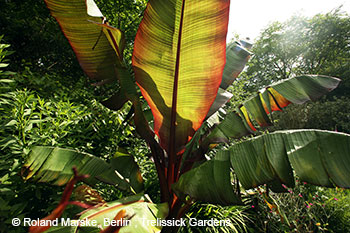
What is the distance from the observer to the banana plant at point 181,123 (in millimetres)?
992

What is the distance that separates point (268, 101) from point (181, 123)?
0.92m

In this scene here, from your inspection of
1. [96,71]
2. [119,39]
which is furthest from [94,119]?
[119,39]

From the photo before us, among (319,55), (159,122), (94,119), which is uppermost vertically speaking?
(319,55)

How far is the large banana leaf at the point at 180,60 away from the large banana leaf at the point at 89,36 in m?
0.22

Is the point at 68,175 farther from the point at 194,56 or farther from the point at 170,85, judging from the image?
the point at 194,56

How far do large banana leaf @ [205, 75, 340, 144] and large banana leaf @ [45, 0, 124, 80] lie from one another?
1.06 metres

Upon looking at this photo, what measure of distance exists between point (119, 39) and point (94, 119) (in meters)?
1.06

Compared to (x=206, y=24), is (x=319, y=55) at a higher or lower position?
higher

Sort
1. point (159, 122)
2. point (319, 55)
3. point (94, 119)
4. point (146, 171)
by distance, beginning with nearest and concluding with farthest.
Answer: point (159, 122) < point (94, 119) < point (146, 171) < point (319, 55)

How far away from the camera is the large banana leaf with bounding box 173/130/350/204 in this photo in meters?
0.93

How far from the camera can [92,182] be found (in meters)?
1.31

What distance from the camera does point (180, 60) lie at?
1.25 meters

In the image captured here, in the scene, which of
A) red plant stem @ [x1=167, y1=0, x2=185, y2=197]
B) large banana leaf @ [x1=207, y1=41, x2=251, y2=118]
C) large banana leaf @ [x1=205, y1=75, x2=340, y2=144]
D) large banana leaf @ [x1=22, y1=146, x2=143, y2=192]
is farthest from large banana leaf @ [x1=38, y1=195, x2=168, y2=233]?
large banana leaf @ [x1=207, y1=41, x2=251, y2=118]

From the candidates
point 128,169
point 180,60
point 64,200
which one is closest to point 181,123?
point 180,60
